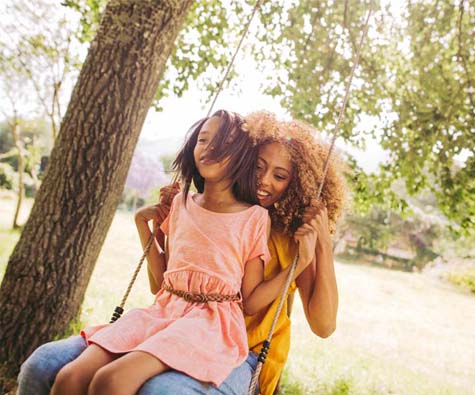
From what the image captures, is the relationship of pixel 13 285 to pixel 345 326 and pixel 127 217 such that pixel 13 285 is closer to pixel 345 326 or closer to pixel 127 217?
pixel 345 326

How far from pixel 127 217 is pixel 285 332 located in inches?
968

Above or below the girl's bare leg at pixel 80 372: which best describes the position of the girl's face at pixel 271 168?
above

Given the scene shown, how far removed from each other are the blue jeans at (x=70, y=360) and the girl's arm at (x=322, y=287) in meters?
0.39

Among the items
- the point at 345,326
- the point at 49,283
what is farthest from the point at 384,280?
the point at 49,283

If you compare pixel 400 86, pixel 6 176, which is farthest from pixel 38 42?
pixel 6 176

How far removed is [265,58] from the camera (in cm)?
595

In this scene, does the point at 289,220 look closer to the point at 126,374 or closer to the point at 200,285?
the point at 200,285

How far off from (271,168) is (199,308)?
0.69 m

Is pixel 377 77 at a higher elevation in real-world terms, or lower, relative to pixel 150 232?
higher

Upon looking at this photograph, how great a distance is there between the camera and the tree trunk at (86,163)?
290 centimetres

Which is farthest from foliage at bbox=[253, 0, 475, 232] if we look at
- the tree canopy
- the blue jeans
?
Result: the blue jeans

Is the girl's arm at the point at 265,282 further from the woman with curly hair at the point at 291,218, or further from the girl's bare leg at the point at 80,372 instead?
the girl's bare leg at the point at 80,372

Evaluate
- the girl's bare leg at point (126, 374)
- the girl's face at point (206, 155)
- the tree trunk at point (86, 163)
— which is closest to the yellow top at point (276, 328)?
the girl's face at point (206, 155)

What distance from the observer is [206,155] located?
1.89 metres
